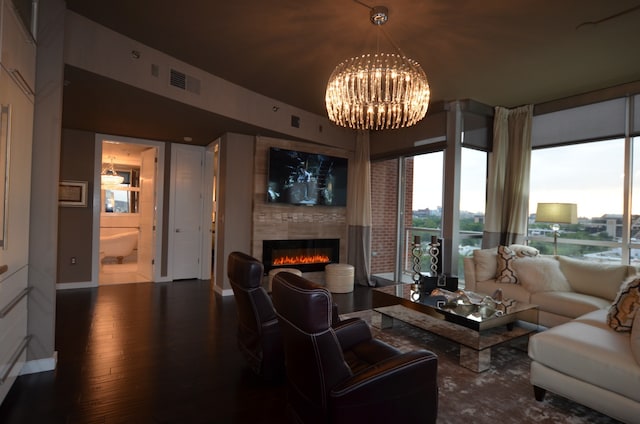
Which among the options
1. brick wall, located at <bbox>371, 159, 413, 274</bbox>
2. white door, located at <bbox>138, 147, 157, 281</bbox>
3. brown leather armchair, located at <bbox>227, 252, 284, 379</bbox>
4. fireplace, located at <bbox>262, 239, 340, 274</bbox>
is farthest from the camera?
brick wall, located at <bbox>371, 159, 413, 274</bbox>

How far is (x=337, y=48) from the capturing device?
11.3 ft

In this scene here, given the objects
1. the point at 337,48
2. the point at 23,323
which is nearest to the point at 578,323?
the point at 337,48

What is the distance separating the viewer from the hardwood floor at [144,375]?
2207 millimetres

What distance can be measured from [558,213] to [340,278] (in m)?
3.18

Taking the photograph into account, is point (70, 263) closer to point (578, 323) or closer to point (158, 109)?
point (158, 109)

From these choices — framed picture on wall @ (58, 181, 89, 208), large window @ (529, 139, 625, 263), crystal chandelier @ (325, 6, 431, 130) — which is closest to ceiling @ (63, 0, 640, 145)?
crystal chandelier @ (325, 6, 431, 130)

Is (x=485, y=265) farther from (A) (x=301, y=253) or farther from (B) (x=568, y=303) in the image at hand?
(A) (x=301, y=253)

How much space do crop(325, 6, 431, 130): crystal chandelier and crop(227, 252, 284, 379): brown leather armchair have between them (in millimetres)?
1587

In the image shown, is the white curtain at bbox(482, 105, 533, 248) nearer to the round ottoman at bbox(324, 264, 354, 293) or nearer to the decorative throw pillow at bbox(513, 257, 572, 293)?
the decorative throw pillow at bbox(513, 257, 572, 293)

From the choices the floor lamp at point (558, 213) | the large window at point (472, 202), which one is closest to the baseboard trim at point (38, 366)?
the large window at point (472, 202)

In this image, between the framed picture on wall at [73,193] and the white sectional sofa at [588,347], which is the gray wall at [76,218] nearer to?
the framed picture on wall at [73,193]

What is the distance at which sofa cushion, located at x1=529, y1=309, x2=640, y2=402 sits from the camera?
208 centimetres

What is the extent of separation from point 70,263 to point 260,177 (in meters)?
3.30

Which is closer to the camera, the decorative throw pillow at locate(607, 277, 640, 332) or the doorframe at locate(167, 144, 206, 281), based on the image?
the decorative throw pillow at locate(607, 277, 640, 332)
